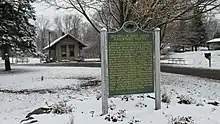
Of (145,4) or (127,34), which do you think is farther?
(145,4)

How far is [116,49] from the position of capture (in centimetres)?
762

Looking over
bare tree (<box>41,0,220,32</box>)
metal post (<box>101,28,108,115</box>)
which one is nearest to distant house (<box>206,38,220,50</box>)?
bare tree (<box>41,0,220,32</box>)

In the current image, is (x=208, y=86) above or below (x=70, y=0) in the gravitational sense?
below

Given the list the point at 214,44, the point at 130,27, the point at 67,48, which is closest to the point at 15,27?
the point at 130,27

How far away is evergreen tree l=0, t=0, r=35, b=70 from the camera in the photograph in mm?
29438

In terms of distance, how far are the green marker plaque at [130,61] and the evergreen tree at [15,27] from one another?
77.6 ft

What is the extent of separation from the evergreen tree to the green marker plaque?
2366cm

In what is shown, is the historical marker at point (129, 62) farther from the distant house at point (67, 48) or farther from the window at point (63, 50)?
the window at point (63, 50)

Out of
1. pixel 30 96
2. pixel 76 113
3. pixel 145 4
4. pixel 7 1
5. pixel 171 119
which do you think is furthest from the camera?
pixel 7 1

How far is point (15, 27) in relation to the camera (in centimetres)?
3047

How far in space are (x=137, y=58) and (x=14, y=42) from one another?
24653mm

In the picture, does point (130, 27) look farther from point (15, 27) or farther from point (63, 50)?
point (63, 50)

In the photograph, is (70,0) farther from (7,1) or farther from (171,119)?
(7,1)

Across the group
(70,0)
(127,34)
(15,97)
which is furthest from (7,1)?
(127,34)
